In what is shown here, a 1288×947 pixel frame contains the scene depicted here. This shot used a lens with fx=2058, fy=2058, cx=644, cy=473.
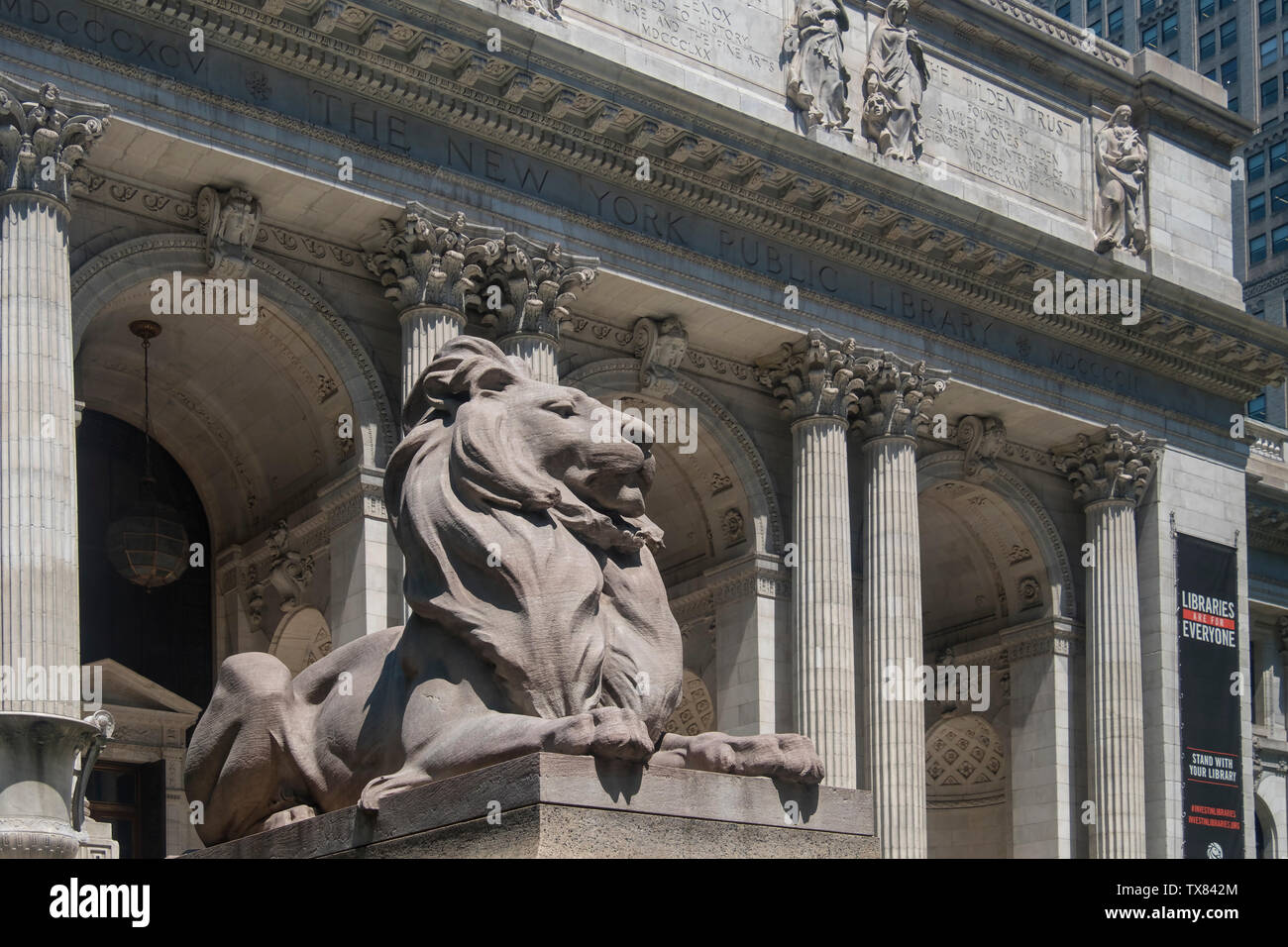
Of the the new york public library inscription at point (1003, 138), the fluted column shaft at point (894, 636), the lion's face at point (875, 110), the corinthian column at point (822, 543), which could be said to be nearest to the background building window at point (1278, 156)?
the the new york public library inscription at point (1003, 138)

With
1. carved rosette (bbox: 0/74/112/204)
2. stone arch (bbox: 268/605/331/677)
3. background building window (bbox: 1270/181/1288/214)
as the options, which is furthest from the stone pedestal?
background building window (bbox: 1270/181/1288/214)

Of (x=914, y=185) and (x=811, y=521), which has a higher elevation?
(x=914, y=185)

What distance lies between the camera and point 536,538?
9.37 meters

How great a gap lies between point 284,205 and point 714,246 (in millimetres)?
7354

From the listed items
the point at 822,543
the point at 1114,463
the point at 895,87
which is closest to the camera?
the point at 822,543

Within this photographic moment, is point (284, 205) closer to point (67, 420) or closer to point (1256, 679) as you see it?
point (67, 420)

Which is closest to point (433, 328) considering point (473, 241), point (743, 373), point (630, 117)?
point (473, 241)

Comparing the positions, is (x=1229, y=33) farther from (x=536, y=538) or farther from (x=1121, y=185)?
(x=536, y=538)

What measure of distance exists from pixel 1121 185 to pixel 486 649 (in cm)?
3260

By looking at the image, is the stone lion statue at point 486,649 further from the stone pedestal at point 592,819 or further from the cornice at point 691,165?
the cornice at point 691,165

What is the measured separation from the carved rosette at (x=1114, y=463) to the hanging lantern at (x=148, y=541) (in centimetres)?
1716

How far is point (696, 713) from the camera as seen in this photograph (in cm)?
3638

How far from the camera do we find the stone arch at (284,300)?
27.6 m

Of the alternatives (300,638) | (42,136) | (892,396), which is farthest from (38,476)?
(892,396)
